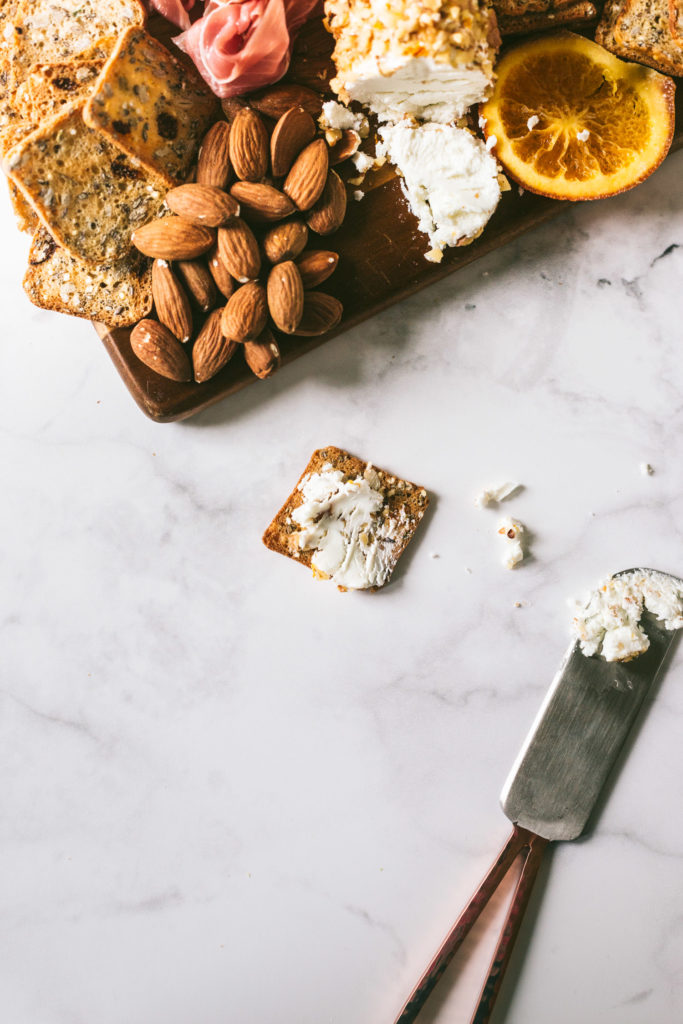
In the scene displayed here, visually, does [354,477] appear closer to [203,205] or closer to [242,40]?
[203,205]

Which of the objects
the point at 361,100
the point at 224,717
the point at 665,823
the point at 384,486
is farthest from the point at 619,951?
the point at 361,100

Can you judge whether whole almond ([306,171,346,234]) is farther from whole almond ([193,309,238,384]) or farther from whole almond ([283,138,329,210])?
Result: whole almond ([193,309,238,384])

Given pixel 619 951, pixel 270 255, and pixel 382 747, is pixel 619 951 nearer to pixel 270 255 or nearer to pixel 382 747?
pixel 382 747

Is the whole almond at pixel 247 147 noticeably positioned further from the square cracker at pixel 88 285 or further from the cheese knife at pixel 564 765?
the cheese knife at pixel 564 765

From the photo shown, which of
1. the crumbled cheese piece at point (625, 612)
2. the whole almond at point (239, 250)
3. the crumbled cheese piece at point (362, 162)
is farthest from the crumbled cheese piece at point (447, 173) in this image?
the crumbled cheese piece at point (625, 612)

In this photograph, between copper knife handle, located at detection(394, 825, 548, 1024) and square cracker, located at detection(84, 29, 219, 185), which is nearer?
square cracker, located at detection(84, 29, 219, 185)

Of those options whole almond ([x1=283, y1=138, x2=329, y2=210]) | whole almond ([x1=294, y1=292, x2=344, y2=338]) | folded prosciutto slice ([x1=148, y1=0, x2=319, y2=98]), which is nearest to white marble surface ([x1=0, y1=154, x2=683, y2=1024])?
whole almond ([x1=294, y1=292, x2=344, y2=338])
